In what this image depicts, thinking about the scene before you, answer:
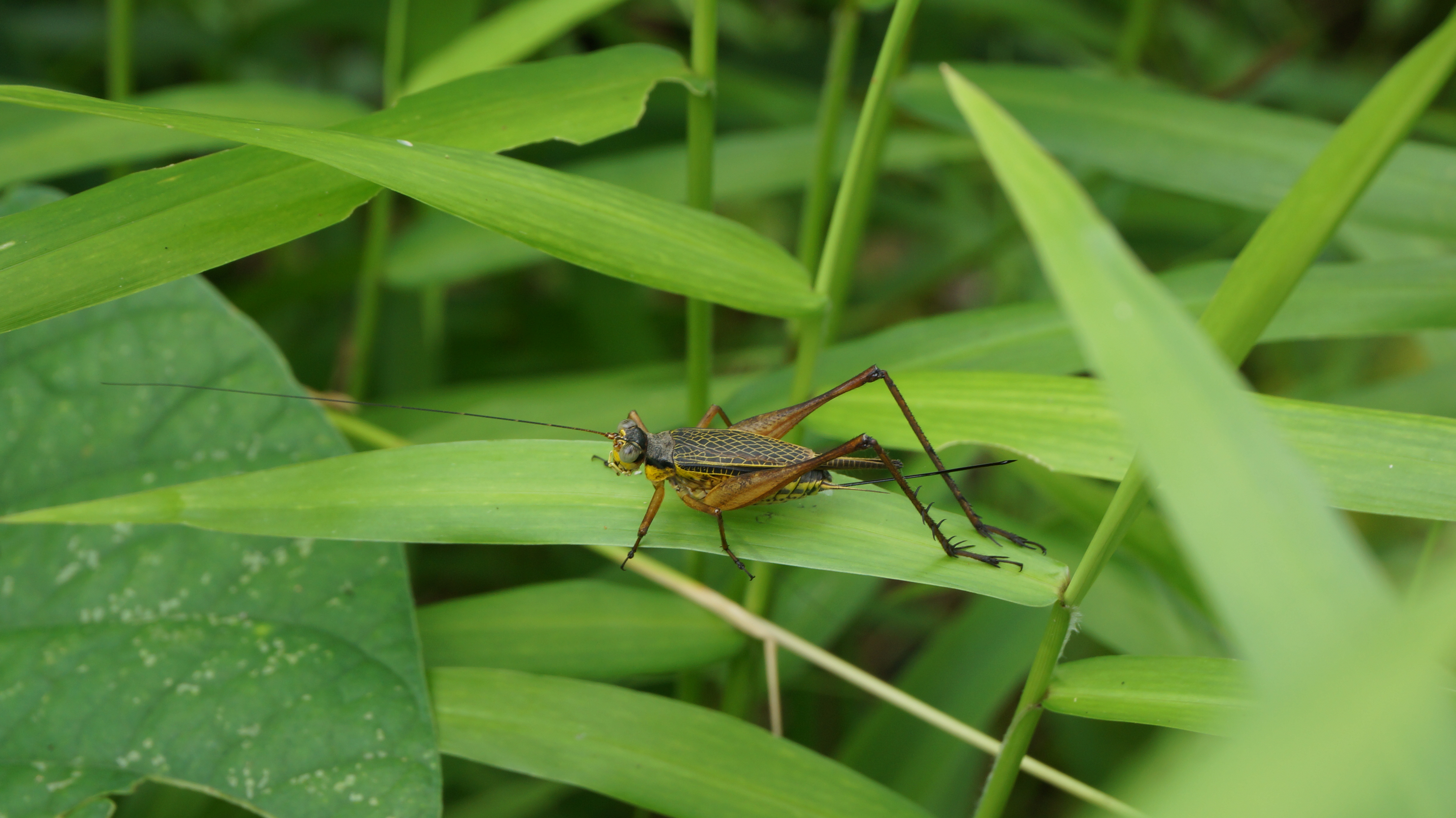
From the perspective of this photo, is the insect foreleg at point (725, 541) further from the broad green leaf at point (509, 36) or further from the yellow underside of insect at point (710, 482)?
the broad green leaf at point (509, 36)

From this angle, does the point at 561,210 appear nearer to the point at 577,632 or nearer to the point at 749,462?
the point at 749,462

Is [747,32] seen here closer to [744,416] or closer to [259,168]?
[744,416]

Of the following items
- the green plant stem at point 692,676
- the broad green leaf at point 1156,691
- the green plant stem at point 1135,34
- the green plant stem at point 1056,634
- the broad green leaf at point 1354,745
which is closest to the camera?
the broad green leaf at point 1354,745

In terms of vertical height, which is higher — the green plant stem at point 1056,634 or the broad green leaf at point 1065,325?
the broad green leaf at point 1065,325

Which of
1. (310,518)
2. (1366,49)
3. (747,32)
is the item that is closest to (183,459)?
(310,518)

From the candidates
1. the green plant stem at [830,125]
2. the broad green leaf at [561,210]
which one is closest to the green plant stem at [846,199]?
the broad green leaf at [561,210]

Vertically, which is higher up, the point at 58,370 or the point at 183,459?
the point at 58,370
